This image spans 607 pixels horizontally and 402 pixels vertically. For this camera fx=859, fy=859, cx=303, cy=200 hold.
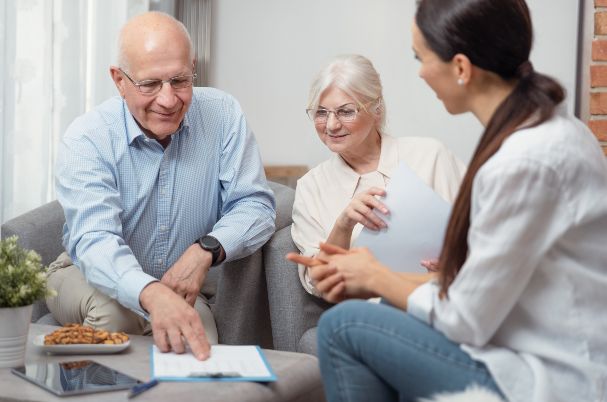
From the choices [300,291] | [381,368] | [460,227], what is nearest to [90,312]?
[300,291]

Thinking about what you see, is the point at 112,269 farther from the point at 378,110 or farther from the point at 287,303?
the point at 378,110

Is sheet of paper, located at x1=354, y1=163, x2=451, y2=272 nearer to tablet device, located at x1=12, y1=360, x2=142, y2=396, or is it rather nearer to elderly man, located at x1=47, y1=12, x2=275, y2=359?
elderly man, located at x1=47, y1=12, x2=275, y2=359

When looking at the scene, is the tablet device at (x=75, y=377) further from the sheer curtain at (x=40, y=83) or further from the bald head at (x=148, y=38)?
the sheer curtain at (x=40, y=83)

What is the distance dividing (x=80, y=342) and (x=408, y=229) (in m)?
0.69

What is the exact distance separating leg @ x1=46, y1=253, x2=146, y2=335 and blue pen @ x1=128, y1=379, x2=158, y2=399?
0.57 metres

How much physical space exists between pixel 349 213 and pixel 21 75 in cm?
125

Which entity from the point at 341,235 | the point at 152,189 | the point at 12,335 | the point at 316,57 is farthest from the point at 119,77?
the point at 316,57

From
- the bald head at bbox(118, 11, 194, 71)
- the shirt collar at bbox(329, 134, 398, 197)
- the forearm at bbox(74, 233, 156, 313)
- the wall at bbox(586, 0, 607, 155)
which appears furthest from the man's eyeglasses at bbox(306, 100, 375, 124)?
the wall at bbox(586, 0, 607, 155)

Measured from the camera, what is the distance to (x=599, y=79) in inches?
125

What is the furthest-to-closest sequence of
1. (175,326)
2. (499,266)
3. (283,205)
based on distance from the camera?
(283,205) → (175,326) → (499,266)

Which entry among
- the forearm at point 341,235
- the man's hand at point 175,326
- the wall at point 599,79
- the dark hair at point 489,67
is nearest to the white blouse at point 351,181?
the forearm at point 341,235

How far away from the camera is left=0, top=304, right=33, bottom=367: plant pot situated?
5.17 ft

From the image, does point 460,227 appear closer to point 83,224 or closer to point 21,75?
point 83,224

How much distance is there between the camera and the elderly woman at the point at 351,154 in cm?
227
